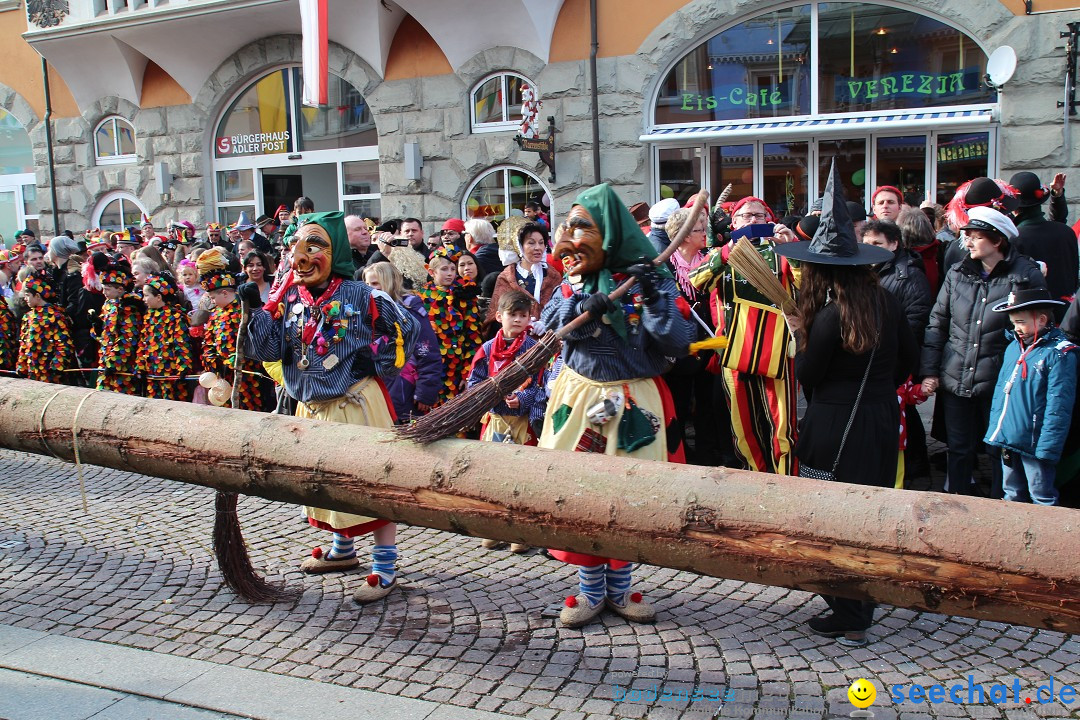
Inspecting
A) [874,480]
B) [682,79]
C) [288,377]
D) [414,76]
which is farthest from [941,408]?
[414,76]

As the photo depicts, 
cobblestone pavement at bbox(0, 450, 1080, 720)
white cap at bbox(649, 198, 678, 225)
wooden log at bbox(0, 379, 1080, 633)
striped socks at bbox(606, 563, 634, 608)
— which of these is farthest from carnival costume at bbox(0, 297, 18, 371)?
striped socks at bbox(606, 563, 634, 608)

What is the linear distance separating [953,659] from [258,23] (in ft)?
45.2

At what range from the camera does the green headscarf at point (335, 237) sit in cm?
461

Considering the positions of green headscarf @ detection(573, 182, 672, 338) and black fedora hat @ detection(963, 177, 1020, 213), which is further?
black fedora hat @ detection(963, 177, 1020, 213)

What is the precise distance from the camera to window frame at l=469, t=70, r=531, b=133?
12.9 m

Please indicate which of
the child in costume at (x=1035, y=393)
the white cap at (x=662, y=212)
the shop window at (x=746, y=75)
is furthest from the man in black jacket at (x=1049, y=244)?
the shop window at (x=746, y=75)

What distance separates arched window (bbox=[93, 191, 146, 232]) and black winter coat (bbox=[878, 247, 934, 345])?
1421cm

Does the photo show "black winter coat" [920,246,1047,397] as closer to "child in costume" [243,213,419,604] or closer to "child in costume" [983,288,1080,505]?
"child in costume" [983,288,1080,505]

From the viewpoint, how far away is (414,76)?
1349 centimetres

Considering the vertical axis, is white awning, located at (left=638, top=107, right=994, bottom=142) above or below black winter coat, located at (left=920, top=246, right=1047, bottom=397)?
above

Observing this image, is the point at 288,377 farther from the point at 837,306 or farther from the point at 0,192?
the point at 0,192

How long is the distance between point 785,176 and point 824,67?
1379 millimetres

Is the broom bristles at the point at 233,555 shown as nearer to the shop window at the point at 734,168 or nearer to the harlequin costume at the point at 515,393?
the harlequin costume at the point at 515,393

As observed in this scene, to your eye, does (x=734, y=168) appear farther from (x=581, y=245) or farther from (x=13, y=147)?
(x=13, y=147)
